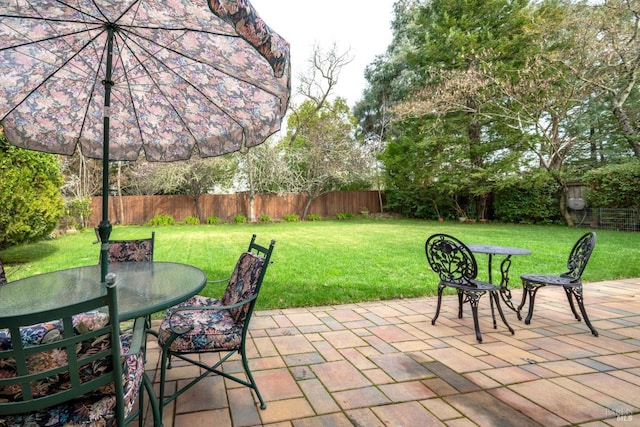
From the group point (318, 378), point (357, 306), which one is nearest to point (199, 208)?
point (357, 306)

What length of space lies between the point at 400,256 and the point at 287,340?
3.99 metres

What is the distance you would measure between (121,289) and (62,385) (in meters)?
0.86

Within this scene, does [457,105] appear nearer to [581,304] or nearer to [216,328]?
[581,304]

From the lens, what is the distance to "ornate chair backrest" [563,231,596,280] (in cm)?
283

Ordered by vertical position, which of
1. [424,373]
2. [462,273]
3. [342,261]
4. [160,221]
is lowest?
[424,373]

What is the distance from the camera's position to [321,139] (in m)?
15.9

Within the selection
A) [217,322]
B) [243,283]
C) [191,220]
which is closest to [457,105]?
[243,283]

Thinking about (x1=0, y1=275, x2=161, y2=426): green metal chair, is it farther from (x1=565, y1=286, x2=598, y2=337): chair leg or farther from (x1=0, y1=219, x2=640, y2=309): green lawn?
(x1=565, y1=286, x2=598, y2=337): chair leg

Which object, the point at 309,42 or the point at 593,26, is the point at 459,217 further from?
the point at 309,42

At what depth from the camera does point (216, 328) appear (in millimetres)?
1923

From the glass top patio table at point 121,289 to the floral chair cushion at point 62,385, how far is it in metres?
0.32

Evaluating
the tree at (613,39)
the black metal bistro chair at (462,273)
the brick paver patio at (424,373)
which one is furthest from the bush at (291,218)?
the black metal bistro chair at (462,273)

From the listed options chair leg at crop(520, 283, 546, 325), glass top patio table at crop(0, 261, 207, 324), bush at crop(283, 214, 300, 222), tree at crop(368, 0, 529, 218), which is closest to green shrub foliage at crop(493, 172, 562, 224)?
tree at crop(368, 0, 529, 218)

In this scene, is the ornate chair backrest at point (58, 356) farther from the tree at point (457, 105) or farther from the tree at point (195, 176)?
the tree at point (195, 176)
